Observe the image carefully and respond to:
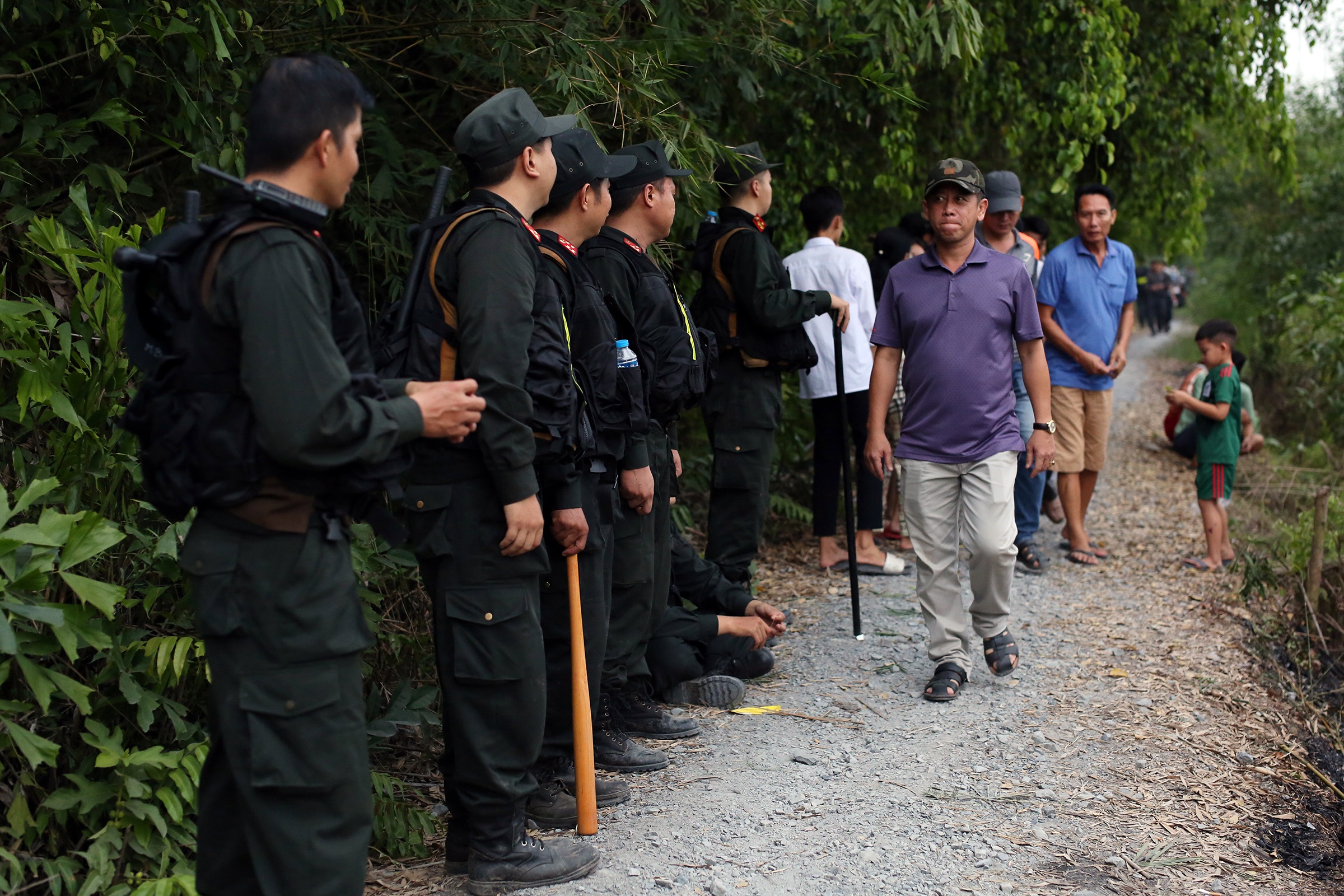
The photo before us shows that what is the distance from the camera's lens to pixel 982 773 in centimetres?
436

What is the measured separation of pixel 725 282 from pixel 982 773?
2.69m

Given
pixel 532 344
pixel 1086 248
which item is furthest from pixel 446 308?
pixel 1086 248

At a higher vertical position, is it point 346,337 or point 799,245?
point 799,245

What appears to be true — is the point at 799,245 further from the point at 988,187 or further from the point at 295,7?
the point at 295,7

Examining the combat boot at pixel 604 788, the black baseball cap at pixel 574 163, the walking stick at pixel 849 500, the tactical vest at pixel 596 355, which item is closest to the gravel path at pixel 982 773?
the combat boot at pixel 604 788

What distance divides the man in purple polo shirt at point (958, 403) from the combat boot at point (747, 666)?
73cm

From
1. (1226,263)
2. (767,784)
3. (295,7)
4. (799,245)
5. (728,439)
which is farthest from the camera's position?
(1226,263)

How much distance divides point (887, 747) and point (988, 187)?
3908 mm

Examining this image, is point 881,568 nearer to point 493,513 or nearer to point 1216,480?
point 1216,480

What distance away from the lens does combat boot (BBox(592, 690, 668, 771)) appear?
4262 mm

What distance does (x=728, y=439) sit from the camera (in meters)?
5.84

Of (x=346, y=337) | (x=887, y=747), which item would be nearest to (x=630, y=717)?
(x=887, y=747)

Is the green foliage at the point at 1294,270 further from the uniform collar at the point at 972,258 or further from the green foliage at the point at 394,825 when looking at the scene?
the green foliage at the point at 394,825

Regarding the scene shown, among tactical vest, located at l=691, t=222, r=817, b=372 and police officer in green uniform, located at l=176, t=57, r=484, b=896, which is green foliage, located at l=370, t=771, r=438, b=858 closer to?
police officer in green uniform, located at l=176, t=57, r=484, b=896
